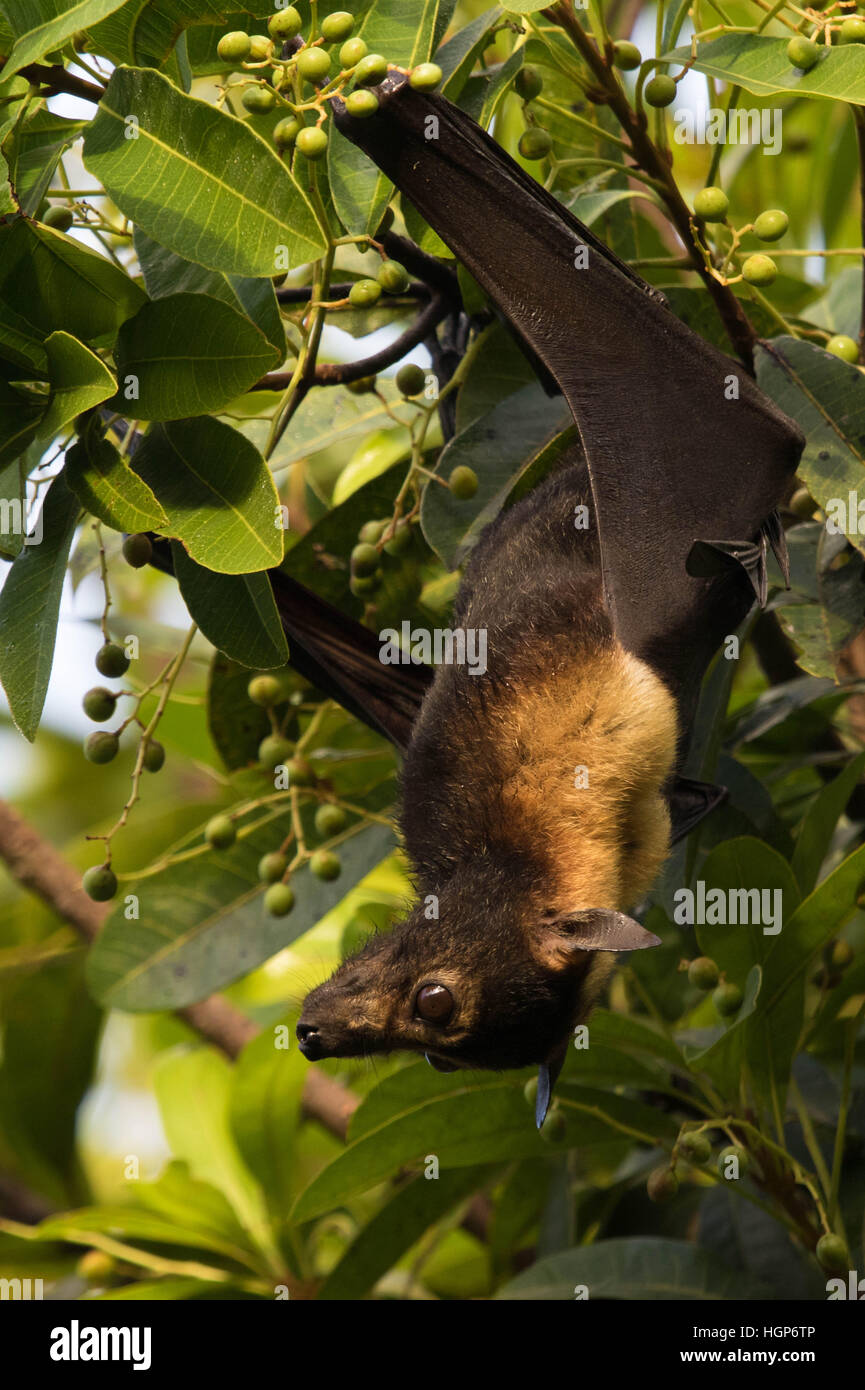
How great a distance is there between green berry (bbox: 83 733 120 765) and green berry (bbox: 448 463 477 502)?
981 millimetres

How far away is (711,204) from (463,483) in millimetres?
800

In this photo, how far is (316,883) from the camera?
149 inches

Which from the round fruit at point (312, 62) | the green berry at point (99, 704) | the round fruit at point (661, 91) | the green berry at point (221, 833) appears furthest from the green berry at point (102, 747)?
the round fruit at point (661, 91)

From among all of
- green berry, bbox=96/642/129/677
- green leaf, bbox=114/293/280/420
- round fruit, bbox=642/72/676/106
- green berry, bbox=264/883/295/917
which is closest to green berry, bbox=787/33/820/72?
round fruit, bbox=642/72/676/106

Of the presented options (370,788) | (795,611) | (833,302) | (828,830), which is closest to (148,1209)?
(370,788)

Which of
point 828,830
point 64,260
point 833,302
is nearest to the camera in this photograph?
point 64,260

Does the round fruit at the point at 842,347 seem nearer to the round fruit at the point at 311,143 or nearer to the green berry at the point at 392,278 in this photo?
the green berry at the point at 392,278

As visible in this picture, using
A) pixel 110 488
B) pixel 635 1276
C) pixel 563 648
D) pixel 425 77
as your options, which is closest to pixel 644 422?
pixel 563 648

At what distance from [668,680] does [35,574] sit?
1.36m

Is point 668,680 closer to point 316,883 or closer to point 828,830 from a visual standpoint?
point 828,830

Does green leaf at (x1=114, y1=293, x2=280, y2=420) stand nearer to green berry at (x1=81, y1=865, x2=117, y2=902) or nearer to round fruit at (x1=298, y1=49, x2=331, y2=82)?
round fruit at (x1=298, y1=49, x2=331, y2=82)

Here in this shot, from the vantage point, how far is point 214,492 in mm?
2504

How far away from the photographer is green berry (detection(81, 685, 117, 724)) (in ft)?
10.5

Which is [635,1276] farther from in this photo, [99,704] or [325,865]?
[99,704]
